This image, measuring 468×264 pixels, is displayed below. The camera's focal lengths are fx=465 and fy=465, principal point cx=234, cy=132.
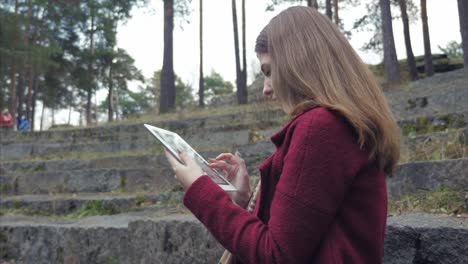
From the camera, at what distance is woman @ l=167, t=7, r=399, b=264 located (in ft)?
3.48

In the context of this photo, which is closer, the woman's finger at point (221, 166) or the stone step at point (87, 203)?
the woman's finger at point (221, 166)

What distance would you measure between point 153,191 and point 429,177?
2.96 meters

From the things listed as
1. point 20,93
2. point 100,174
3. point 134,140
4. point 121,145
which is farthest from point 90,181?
point 20,93

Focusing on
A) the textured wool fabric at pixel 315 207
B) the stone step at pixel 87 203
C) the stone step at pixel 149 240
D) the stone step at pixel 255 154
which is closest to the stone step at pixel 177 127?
the stone step at pixel 255 154

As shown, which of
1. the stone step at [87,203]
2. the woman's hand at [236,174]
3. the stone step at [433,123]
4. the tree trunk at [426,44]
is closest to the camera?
the woman's hand at [236,174]

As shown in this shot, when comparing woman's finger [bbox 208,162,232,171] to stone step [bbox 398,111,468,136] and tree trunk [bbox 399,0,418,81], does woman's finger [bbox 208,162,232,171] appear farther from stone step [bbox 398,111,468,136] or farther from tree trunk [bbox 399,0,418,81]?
tree trunk [bbox 399,0,418,81]

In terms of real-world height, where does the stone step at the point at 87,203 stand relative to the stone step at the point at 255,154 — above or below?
below

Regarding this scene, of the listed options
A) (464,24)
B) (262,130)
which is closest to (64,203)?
(262,130)

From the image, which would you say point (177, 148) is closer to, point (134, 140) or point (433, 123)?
point (433, 123)

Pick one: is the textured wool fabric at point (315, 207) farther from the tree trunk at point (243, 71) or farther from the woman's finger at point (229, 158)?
the tree trunk at point (243, 71)

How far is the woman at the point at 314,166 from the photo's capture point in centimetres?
106

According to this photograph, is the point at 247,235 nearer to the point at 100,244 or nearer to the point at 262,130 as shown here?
the point at 100,244

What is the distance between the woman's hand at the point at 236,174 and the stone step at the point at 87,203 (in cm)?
251

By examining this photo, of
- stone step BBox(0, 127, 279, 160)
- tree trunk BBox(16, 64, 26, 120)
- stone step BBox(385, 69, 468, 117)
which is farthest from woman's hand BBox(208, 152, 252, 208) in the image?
tree trunk BBox(16, 64, 26, 120)
